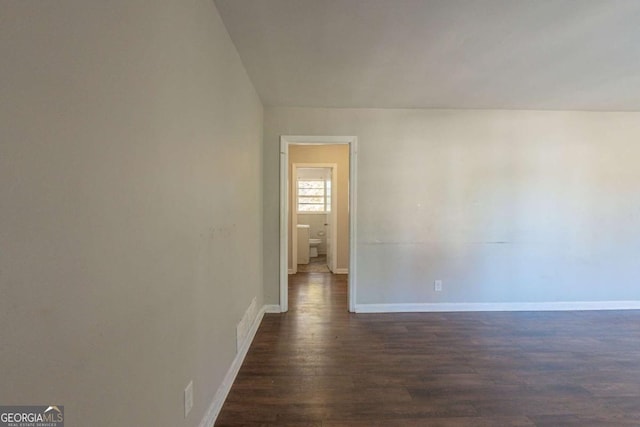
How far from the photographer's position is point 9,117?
0.65 m

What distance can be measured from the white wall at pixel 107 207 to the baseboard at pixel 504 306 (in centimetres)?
255

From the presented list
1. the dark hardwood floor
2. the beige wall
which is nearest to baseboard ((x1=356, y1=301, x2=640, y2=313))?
the dark hardwood floor

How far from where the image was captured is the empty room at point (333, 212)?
2.59ft

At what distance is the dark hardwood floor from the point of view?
2064 millimetres

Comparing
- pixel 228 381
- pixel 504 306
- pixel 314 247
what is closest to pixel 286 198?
pixel 228 381

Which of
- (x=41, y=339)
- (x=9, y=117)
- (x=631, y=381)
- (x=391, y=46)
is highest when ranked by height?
(x=391, y=46)

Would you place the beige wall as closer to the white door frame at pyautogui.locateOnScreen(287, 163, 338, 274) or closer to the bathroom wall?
the white door frame at pyautogui.locateOnScreen(287, 163, 338, 274)

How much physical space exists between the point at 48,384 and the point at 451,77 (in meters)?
3.35

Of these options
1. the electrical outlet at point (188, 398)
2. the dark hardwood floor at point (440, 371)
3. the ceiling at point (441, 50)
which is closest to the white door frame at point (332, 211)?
the dark hardwood floor at point (440, 371)

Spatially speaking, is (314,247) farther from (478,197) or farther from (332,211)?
(478,197)

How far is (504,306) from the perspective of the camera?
13.5ft

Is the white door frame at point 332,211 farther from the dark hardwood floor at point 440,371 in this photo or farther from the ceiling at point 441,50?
the ceiling at point 441,50

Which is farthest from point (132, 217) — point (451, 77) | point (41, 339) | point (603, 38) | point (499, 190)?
point (499, 190)

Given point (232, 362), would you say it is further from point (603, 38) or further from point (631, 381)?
point (603, 38)
